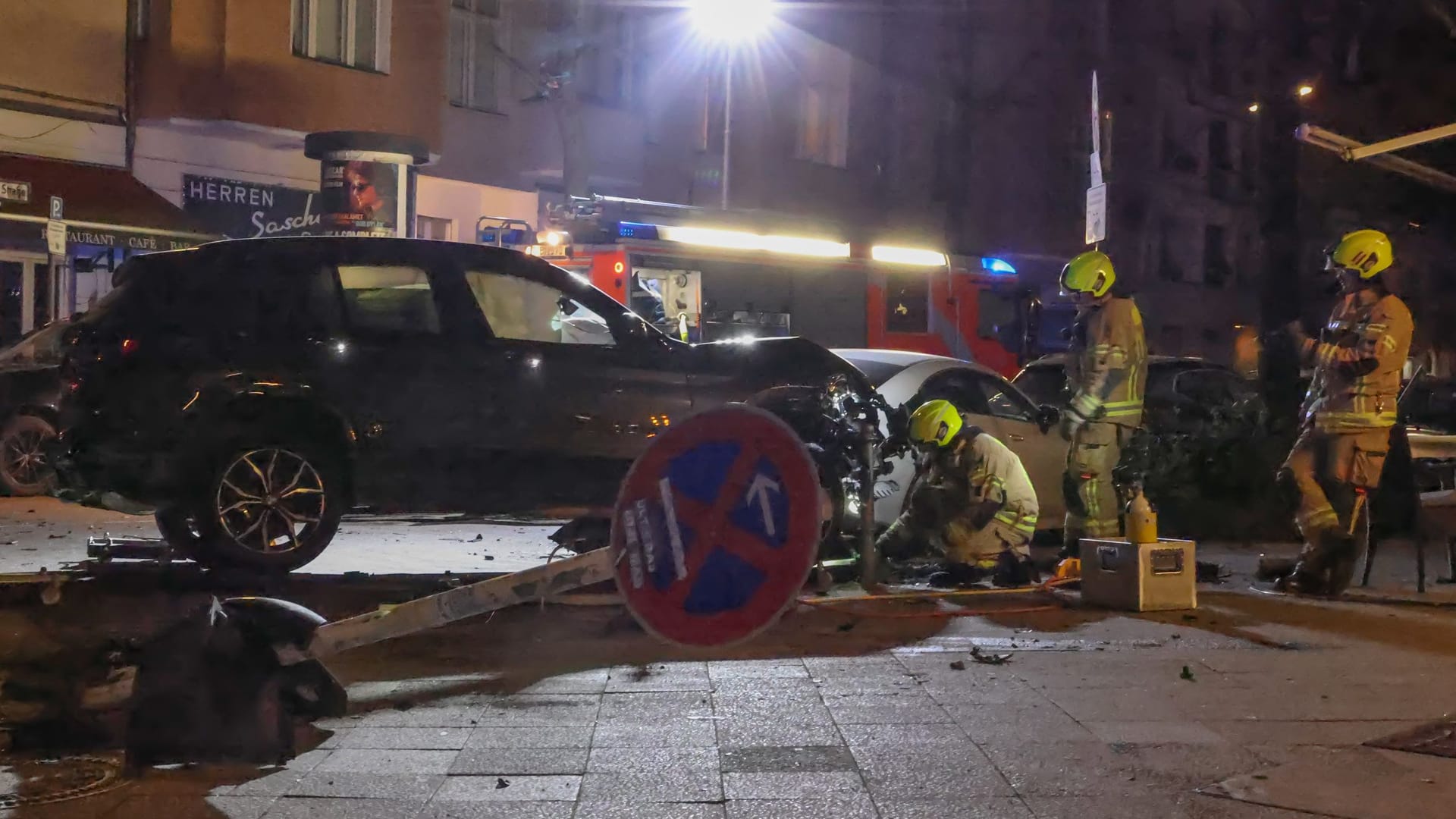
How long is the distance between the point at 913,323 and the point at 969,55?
1748 cm

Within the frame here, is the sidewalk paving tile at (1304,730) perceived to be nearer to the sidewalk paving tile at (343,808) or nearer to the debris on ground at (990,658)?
the debris on ground at (990,658)

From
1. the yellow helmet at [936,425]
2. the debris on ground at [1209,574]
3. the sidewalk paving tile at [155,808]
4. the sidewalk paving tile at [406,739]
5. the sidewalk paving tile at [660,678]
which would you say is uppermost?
the yellow helmet at [936,425]

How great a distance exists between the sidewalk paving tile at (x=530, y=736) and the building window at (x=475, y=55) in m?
17.0

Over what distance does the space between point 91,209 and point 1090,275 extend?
41.0ft

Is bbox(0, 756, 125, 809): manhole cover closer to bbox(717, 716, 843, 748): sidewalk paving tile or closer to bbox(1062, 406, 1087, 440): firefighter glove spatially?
bbox(717, 716, 843, 748): sidewalk paving tile

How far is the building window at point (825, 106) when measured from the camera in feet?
95.5

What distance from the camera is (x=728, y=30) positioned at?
25.6 meters

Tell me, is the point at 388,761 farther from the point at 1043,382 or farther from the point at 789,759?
the point at 1043,382

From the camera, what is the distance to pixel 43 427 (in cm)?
1267

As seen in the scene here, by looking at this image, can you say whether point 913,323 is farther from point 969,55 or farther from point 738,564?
point 969,55

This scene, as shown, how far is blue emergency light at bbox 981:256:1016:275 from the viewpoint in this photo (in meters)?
19.5

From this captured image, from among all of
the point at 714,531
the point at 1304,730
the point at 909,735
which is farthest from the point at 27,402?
the point at 1304,730

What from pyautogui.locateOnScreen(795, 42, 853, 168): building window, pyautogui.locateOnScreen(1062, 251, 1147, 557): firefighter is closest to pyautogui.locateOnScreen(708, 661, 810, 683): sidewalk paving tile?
pyautogui.locateOnScreen(1062, 251, 1147, 557): firefighter

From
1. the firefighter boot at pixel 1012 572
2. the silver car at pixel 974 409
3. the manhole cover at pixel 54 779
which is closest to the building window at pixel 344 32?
the silver car at pixel 974 409
